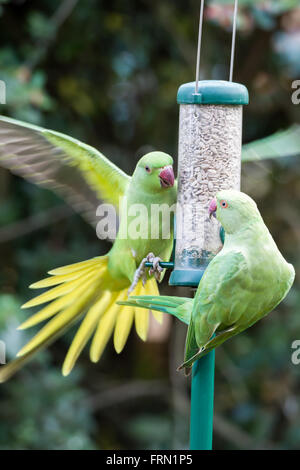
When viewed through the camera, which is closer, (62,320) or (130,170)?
(62,320)

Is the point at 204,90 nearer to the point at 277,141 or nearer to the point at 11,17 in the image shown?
the point at 277,141

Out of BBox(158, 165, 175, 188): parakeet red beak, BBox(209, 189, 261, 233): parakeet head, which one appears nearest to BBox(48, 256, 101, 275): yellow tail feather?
BBox(158, 165, 175, 188): parakeet red beak

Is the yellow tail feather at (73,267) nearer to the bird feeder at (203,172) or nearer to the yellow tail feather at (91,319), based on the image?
the yellow tail feather at (91,319)

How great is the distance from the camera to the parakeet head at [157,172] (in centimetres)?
292

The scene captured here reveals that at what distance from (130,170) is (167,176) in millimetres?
2186

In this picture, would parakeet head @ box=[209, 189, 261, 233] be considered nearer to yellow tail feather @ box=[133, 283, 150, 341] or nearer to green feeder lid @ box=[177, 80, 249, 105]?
green feeder lid @ box=[177, 80, 249, 105]

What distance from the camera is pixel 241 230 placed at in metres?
2.59

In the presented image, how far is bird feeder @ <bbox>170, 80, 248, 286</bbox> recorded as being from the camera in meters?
2.95

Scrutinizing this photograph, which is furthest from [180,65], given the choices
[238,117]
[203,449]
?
[203,449]

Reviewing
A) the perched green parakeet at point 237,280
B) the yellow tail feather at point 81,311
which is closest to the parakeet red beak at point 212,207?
the perched green parakeet at point 237,280

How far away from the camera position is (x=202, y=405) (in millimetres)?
2723

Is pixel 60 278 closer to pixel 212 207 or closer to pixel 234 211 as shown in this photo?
pixel 212 207

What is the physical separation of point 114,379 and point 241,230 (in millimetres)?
3211

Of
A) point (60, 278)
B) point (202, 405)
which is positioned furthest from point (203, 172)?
point (202, 405)
